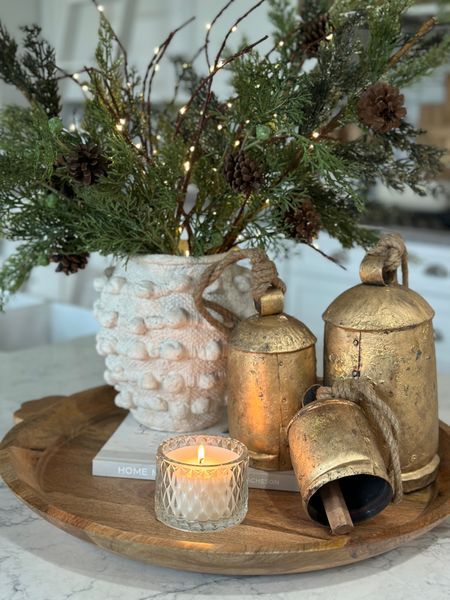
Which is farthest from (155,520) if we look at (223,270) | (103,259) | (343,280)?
(343,280)

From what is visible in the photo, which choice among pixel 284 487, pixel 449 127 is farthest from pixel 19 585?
pixel 449 127

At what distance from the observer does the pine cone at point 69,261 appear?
90cm

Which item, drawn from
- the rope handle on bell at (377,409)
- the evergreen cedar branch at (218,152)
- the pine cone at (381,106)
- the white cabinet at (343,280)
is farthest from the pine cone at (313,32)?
the white cabinet at (343,280)

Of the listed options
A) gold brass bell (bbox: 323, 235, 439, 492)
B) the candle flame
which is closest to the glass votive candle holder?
the candle flame

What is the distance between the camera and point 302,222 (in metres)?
0.83

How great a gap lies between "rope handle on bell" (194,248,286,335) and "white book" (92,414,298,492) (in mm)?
137

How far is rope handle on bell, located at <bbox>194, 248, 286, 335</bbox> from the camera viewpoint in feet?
2.58

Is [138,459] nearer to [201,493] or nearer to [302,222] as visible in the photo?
[201,493]

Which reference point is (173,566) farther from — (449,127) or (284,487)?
(449,127)

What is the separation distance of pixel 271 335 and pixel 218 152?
0.21 m

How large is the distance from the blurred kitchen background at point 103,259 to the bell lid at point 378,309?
1.27m

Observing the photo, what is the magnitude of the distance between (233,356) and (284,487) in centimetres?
14

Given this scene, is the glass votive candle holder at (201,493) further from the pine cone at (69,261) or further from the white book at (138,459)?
the pine cone at (69,261)

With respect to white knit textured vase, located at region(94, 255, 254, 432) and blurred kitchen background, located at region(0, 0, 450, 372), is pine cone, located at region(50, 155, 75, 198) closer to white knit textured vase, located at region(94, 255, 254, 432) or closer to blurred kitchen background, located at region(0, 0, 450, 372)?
white knit textured vase, located at region(94, 255, 254, 432)
